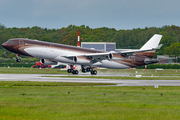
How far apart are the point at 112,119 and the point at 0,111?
569 centimetres

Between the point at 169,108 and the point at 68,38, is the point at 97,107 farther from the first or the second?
the point at 68,38

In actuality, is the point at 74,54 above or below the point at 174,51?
below

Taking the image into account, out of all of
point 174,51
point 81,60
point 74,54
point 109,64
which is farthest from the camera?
point 174,51

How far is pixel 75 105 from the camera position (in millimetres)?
18141

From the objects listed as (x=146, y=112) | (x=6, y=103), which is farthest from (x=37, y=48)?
(x=146, y=112)

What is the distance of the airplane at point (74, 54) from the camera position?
54.7 metres

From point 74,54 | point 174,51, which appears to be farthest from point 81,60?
point 174,51

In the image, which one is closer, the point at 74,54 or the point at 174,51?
the point at 74,54

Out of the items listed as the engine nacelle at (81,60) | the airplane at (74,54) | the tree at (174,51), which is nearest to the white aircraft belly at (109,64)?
the airplane at (74,54)

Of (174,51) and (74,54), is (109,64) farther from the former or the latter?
(174,51)

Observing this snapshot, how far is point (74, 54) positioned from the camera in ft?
195

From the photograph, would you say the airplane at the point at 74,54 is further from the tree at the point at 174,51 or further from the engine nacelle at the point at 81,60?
the tree at the point at 174,51

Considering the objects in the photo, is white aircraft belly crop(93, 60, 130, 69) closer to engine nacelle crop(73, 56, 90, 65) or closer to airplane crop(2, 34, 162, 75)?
airplane crop(2, 34, 162, 75)

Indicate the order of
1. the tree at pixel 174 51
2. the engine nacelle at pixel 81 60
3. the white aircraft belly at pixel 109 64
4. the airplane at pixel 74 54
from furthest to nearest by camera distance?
the tree at pixel 174 51, the white aircraft belly at pixel 109 64, the engine nacelle at pixel 81 60, the airplane at pixel 74 54
